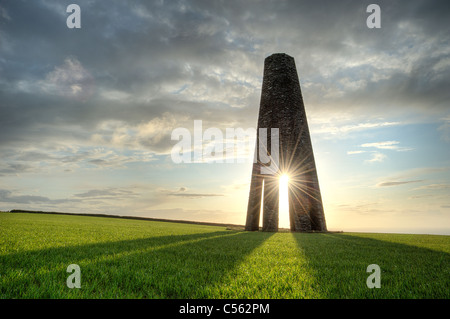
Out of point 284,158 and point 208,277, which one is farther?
point 284,158

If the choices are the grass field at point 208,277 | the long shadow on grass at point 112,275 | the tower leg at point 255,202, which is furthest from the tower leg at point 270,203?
the long shadow on grass at point 112,275

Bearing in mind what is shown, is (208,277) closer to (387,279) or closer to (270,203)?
(387,279)

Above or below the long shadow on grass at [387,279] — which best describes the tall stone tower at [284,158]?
above

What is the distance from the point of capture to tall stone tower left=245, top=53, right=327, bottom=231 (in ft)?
63.7

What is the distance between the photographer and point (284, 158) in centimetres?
2022

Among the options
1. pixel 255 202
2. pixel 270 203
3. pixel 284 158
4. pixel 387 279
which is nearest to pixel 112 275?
pixel 387 279

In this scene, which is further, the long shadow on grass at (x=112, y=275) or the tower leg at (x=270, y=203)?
the tower leg at (x=270, y=203)

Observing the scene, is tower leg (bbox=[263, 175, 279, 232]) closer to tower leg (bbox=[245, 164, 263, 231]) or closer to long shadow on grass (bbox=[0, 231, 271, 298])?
tower leg (bbox=[245, 164, 263, 231])

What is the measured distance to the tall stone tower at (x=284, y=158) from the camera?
1942 centimetres

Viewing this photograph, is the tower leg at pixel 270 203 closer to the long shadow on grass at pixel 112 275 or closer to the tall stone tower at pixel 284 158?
the tall stone tower at pixel 284 158
